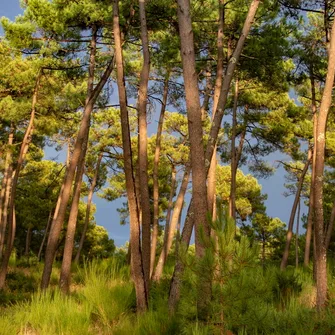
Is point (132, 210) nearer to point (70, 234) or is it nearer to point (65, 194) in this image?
point (65, 194)

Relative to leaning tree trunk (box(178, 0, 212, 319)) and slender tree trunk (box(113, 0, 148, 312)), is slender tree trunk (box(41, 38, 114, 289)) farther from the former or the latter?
leaning tree trunk (box(178, 0, 212, 319))

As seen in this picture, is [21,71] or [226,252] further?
[21,71]

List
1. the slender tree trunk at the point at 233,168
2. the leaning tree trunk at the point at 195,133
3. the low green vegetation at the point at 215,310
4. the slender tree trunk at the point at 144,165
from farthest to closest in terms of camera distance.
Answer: the slender tree trunk at the point at 233,168 → the slender tree trunk at the point at 144,165 → the leaning tree trunk at the point at 195,133 → the low green vegetation at the point at 215,310

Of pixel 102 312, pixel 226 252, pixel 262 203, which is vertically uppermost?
pixel 262 203

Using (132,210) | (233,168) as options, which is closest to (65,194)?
(132,210)

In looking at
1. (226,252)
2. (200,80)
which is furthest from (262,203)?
(226,252)

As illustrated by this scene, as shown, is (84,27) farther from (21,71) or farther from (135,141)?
(135,141)

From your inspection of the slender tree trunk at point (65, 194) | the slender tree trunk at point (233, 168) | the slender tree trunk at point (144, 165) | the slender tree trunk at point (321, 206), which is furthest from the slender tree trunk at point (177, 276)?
the slender tree trunk at point (233, 168)

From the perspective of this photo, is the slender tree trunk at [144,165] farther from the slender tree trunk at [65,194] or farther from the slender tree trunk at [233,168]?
the slender tree trunk at [233,168]

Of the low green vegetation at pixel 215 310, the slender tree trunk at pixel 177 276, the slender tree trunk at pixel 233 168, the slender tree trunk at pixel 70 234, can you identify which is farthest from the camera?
the slender tree trunk at pixel 233 168

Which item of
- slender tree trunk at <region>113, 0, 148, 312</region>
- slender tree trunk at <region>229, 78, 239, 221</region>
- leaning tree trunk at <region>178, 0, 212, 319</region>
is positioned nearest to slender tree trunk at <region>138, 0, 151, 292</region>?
slender tree trunk at <region>113, 0, 148, 312</region>

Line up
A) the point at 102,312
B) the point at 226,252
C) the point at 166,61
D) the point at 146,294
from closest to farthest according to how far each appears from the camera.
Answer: the point at 226,252 → the point at 102,312 → the point at 146,294 → the point at 166,61

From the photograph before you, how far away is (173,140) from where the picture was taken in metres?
21.4

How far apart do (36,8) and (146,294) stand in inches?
344
